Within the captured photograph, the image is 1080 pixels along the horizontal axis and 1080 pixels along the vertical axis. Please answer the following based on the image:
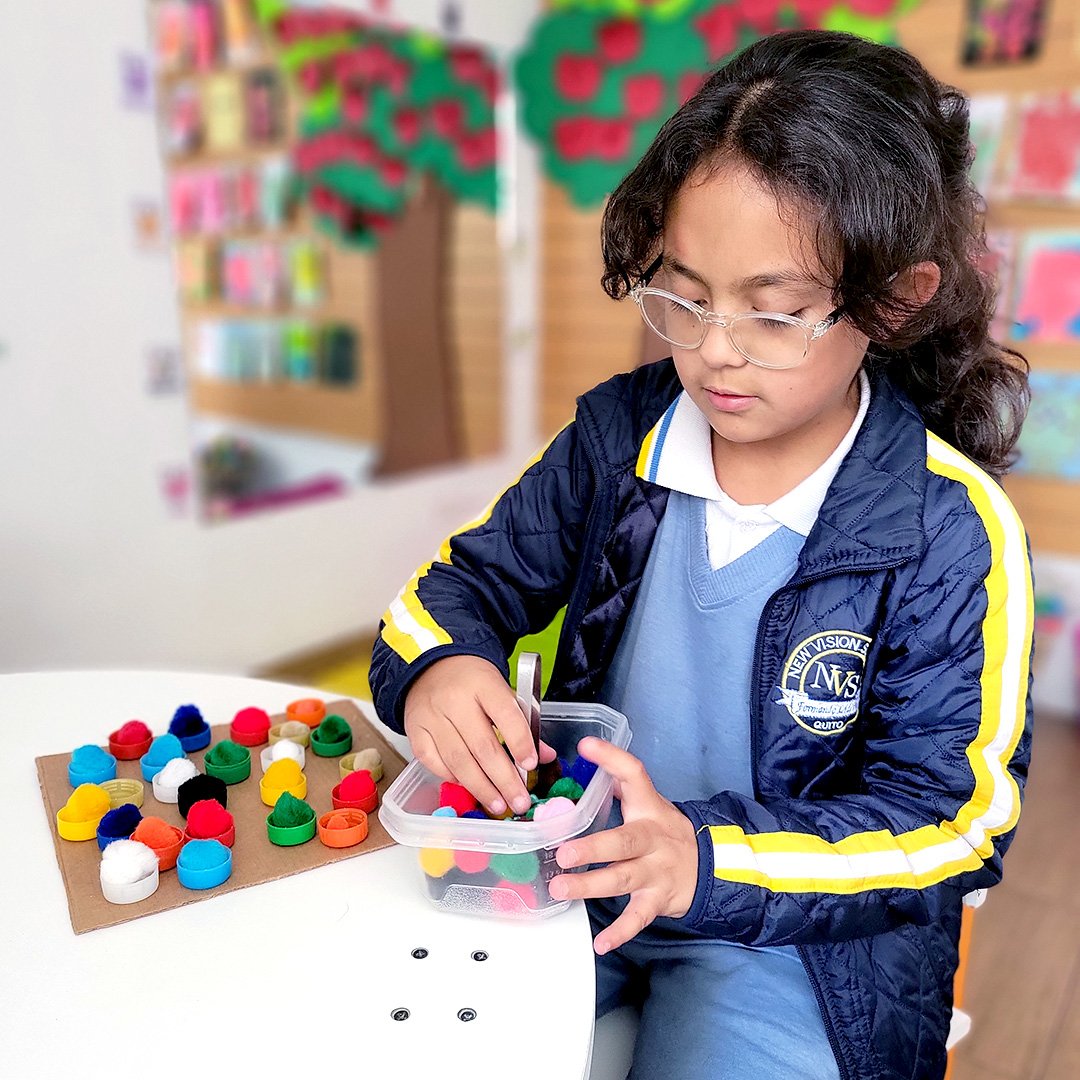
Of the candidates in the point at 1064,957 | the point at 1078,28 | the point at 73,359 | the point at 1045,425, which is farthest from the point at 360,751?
→ the point at 1078,28

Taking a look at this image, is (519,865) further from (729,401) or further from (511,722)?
(729,401)

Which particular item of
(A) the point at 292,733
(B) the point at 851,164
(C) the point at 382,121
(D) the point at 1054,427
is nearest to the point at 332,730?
(A) the point at 292,733

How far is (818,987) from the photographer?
0.72 m

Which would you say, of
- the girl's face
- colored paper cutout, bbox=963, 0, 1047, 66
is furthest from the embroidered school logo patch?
colored paper cutout, bbox=963, 0, 1047, 66

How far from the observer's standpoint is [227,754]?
0.78 meters

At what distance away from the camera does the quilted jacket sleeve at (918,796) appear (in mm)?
661

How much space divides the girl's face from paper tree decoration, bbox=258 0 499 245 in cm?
238

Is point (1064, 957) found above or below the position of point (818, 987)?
below

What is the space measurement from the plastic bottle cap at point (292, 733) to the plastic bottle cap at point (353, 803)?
99mm

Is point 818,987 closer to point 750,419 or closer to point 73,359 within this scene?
point 750,419

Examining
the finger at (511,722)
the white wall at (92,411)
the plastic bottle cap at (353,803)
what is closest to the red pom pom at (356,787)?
the plastic bottle cap at (353,803)

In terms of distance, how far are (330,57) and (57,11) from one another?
1.02 m

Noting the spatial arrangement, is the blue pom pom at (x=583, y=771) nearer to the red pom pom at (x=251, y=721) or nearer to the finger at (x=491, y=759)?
the finger at (x=491, y=759)

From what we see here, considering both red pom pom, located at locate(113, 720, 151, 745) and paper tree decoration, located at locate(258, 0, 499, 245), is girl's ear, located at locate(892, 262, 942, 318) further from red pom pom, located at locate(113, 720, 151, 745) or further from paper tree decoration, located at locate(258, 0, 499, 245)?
paper tree decoration, located at locate(258, 0, 499, 245)
